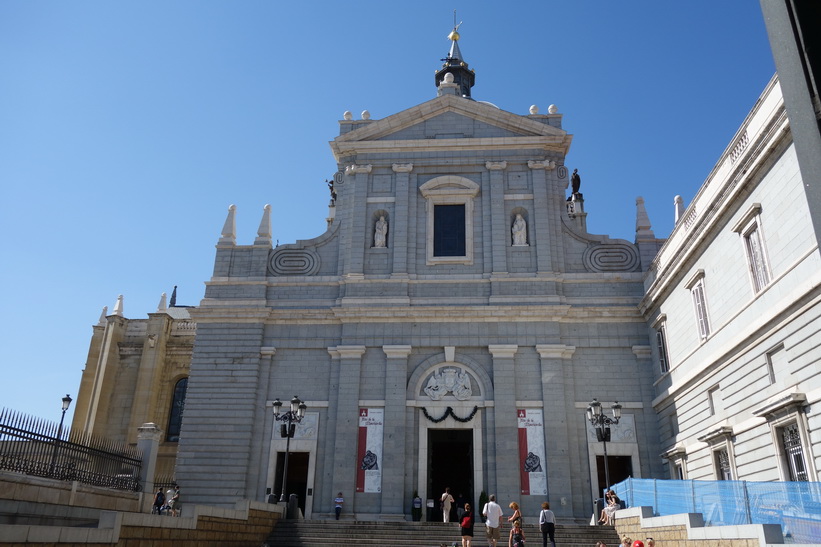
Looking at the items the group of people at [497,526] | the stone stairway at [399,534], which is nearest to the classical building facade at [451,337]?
the stone stairway at [399,534]

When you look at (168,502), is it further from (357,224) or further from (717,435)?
(717,435)

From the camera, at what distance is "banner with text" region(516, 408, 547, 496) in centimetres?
2359

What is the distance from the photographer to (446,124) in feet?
96.1

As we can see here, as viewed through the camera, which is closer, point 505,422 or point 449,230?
point 505,422

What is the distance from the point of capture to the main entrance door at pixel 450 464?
24.9 meters

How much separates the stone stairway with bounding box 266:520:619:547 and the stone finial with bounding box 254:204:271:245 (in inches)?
468

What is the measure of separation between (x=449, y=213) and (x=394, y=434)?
9.33 m

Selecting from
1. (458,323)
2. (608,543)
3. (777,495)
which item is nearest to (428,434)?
(458,323)

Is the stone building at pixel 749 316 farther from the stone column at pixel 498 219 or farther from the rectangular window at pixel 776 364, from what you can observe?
the stone column at pixel 498 219

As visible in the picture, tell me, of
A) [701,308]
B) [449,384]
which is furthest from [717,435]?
[449,384]

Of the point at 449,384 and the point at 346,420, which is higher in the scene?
the point at 449,384

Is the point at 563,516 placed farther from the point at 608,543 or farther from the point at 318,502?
the point at 318,502

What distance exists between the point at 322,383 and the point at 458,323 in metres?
5.60

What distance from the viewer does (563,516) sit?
2303 cm
